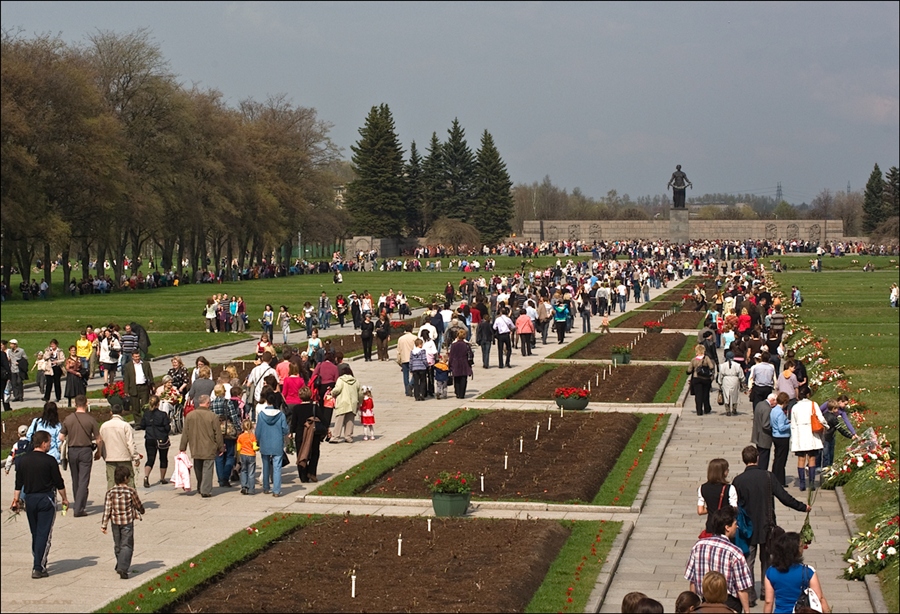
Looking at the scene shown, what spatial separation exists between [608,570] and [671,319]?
36755mm

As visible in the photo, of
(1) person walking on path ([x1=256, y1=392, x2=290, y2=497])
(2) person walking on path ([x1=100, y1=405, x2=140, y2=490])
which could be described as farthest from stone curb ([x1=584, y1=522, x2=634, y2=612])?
(2) person walking on path ([x1=100, y1=405, x2=140, y2=490])

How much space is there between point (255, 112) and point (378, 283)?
89.9ft

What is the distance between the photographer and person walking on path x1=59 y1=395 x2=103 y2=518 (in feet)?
50.4

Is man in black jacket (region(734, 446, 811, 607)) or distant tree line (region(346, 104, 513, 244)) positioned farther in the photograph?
distant tree line (region(346, 104, 513, 244))

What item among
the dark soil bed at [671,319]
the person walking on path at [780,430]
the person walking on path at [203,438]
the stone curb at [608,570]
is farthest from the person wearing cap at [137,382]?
the dark soil bed at [671,319]

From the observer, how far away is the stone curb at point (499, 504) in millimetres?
15695

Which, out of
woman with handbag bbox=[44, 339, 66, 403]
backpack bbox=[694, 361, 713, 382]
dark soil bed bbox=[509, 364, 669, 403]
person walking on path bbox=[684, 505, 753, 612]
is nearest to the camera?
person walking on path bbox=[684, 505, 753, 612]

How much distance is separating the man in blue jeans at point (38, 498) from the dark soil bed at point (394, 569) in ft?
5.60

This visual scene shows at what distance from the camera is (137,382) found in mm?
21844

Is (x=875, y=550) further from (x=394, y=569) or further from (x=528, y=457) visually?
(x=528, y=457)

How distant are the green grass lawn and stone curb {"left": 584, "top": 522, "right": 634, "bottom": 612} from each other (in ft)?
8.63

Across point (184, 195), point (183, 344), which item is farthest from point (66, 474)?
point (184, 195)

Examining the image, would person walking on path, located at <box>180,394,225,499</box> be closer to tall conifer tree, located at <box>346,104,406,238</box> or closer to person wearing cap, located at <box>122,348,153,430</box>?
person wearing cap, located at <box>122,348,153,430</box>

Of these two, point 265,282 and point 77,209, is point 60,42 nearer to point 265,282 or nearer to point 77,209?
point 77,209
